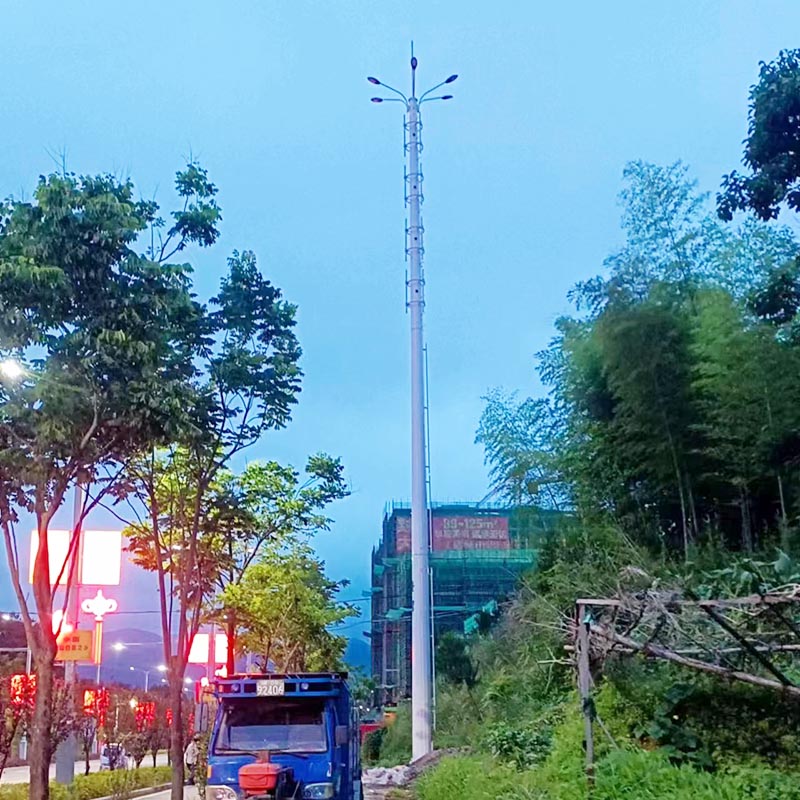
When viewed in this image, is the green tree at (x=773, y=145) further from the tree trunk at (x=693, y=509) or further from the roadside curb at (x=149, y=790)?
the roadside curb at (x=149, y=790)

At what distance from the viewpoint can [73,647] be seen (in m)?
16.6

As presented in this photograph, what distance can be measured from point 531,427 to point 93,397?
11311 millimetres

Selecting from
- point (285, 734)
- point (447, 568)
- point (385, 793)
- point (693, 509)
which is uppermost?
point (447, 568)

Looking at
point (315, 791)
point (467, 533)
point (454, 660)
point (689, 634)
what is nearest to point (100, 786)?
point (454, 660)

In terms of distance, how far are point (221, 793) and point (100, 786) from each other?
36.6ft

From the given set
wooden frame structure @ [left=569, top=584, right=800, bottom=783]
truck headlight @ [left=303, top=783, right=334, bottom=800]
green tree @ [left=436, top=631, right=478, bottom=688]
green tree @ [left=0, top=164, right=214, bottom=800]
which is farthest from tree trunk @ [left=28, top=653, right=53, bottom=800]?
green tree @ [left=436, top=631, right=478, bottom=688]

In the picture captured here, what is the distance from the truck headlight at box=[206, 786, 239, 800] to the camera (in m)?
9.71

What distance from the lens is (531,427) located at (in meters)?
20.3

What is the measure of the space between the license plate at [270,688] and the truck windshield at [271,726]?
0.35 ft

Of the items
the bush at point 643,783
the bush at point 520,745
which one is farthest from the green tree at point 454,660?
the bush at point 643,783

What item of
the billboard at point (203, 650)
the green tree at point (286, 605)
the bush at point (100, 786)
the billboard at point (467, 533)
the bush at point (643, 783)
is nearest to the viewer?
the bush at point (643, 783)

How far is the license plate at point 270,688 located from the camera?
10.4 m

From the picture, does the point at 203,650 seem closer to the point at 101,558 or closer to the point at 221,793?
the point at 101,558

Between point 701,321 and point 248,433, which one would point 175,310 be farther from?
point 701,321
